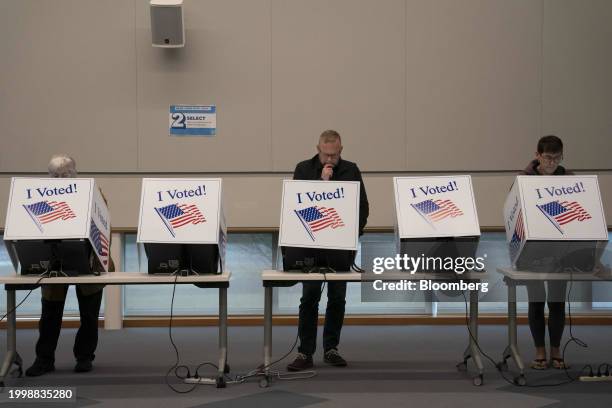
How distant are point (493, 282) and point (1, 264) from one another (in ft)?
14.1

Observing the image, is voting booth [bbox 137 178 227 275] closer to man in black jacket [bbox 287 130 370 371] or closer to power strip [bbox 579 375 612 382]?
man in black jacket [bbox 287 130 370 371]

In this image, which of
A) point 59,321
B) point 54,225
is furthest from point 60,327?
point 54,225

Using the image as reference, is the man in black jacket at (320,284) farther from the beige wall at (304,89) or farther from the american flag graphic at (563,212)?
the beige wall at (304,89)

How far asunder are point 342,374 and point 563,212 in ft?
5.28

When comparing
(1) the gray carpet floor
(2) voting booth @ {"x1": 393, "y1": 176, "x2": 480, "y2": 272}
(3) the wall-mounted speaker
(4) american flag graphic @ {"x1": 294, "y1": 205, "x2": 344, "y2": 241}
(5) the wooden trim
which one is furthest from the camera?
Answer: (5) the wooden trim

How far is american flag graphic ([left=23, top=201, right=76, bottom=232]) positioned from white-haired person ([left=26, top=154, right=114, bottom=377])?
380 mm

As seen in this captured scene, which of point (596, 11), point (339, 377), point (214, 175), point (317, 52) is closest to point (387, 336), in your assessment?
point (339, 377)

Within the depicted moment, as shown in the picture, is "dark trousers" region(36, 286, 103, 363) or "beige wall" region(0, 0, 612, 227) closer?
"dark trousers" region(36, 286, 103, 363)

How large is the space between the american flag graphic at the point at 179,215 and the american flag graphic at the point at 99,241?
0.37 meters

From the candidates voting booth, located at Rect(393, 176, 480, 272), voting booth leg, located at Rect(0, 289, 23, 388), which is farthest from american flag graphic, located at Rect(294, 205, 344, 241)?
voting booth leg, located at Rect(0, 289, 23, 388)

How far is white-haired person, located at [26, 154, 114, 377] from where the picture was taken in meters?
4.38

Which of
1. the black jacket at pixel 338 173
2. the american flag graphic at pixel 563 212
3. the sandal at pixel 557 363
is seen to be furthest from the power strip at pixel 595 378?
the black jacket at pixel 338 173

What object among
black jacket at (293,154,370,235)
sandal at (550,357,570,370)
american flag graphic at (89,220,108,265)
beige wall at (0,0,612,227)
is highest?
beige wall at (0,0,612,227)

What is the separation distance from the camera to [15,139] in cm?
618
